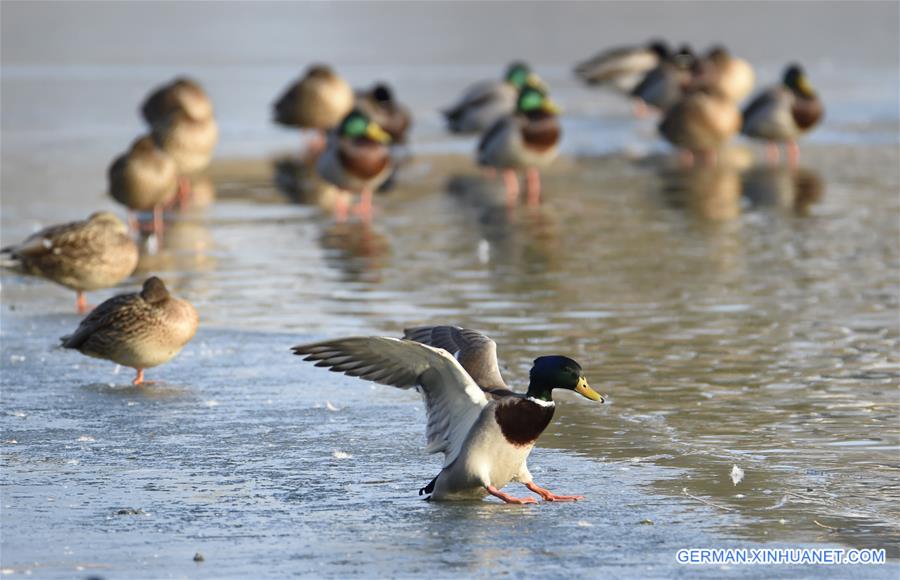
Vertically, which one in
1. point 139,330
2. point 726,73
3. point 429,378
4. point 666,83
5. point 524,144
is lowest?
point 139,330

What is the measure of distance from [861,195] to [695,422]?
10.1 metres

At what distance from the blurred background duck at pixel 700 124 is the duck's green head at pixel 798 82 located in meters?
1.01

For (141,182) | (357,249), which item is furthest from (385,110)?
(357,249)

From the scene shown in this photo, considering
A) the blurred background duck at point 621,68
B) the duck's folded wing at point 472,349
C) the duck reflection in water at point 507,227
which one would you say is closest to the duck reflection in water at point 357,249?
the duck reflection in water at point 507,227

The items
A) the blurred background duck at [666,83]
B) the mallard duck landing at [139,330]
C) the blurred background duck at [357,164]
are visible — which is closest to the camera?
the mallard duck landing at [139,330]

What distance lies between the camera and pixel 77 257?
12.4 meters

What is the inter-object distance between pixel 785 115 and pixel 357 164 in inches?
271

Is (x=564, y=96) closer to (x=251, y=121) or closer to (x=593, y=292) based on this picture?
(x=251, y=121)

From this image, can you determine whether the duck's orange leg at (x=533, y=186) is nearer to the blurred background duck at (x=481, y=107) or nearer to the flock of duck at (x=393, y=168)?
the flock of duck at (x=393, y=168)

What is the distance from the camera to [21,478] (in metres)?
7.78

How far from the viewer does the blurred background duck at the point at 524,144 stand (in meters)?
19.7

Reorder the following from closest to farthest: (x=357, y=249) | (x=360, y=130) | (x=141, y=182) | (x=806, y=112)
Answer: (x=357, y=249) < (x=141, y=182) < (x=360, y=130) < (x=806, y=112)

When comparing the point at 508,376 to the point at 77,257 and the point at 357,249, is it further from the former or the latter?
the point at 357,249

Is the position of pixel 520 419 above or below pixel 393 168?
above
